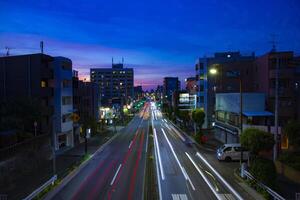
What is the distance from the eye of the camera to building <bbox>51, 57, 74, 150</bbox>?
160ft

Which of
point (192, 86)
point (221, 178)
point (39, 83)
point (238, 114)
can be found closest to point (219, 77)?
point (238, 114)

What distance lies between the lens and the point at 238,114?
44.2 meters

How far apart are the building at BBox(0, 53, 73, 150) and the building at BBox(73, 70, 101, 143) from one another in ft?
26.4

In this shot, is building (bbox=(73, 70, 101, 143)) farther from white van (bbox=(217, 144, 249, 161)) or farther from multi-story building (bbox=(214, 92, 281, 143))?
→ white van (bbox=(217, 144, 249, 161))

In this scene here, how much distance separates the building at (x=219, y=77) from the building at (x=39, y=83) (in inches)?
1016

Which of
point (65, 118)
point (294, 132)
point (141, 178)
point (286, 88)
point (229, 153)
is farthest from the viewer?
point (65, 118)

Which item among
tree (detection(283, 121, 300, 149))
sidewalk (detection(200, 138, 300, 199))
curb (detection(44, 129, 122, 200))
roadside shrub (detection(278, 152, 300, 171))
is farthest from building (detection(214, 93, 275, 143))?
curb (detection(44, 129, 122, 200))

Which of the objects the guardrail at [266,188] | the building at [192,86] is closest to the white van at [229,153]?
the guardrail at [266,188]

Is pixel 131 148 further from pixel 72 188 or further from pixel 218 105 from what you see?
pixel 72 188

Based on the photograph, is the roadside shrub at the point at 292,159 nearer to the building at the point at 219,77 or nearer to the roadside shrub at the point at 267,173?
the roadside shrub at the point at 267,173

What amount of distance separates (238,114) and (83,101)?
3674cm

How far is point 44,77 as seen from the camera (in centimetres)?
4662

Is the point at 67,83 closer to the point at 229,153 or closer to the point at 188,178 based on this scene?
the point at 229,153

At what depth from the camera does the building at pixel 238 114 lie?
4231 centimetres
